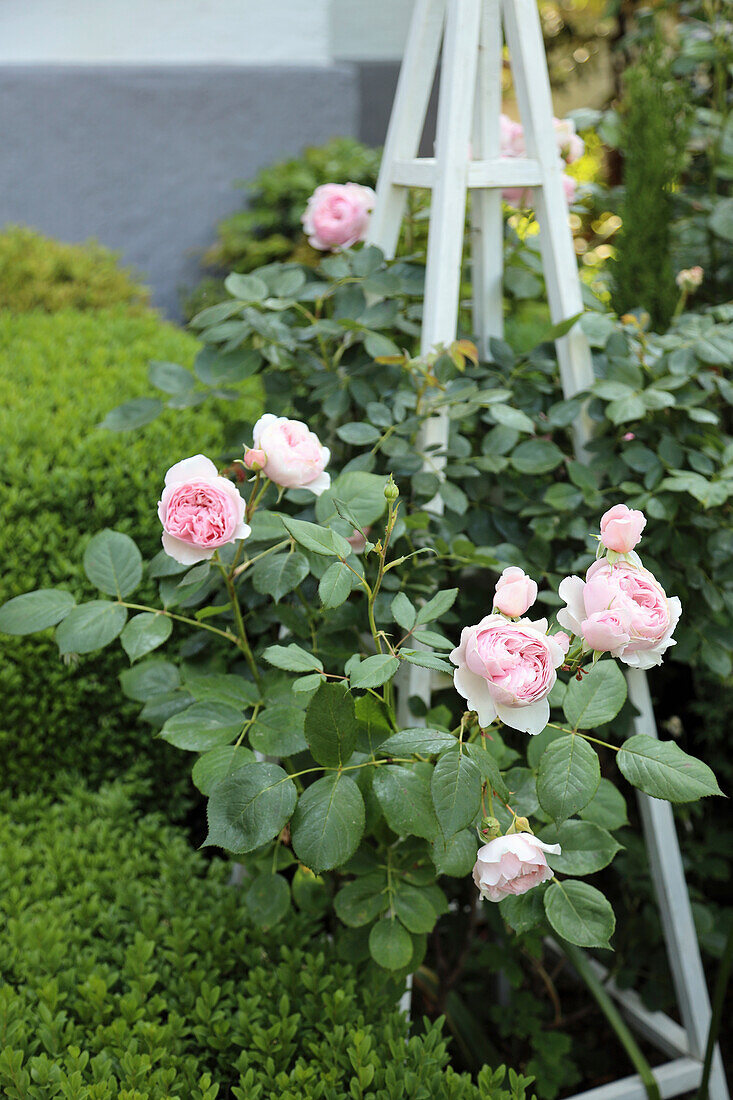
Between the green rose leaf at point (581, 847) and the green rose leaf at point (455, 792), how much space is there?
184 mm

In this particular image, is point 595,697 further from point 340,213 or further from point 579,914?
point 340,213

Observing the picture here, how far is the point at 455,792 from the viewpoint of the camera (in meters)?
0.82

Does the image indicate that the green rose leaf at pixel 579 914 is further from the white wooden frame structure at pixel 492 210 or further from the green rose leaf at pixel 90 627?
the green rose leaf at pixel 90 627

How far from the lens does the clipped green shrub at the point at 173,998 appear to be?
3.22 ft

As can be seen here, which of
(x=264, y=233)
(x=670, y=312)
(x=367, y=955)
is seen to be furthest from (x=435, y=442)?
(x=264, y=233)

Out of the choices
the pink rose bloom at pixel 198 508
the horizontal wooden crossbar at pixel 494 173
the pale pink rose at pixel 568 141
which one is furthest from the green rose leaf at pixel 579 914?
the pale pink rose at pixel 568 141

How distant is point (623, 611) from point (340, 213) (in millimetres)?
938

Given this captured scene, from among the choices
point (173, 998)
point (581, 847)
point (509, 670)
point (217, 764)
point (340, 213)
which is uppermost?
point (340, 213)

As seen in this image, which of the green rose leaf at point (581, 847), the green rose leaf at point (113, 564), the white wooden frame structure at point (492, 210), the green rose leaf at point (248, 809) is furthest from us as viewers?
the white wooden frame structure at point (492, 210)

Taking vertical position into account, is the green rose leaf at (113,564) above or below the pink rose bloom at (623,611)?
below

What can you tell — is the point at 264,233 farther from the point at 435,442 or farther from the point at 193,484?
the point at 193,484

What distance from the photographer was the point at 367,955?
1139 millimetres

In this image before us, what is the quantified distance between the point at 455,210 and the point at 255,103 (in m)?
2.84

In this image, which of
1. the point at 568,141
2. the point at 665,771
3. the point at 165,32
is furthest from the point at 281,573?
the point at 165,32
